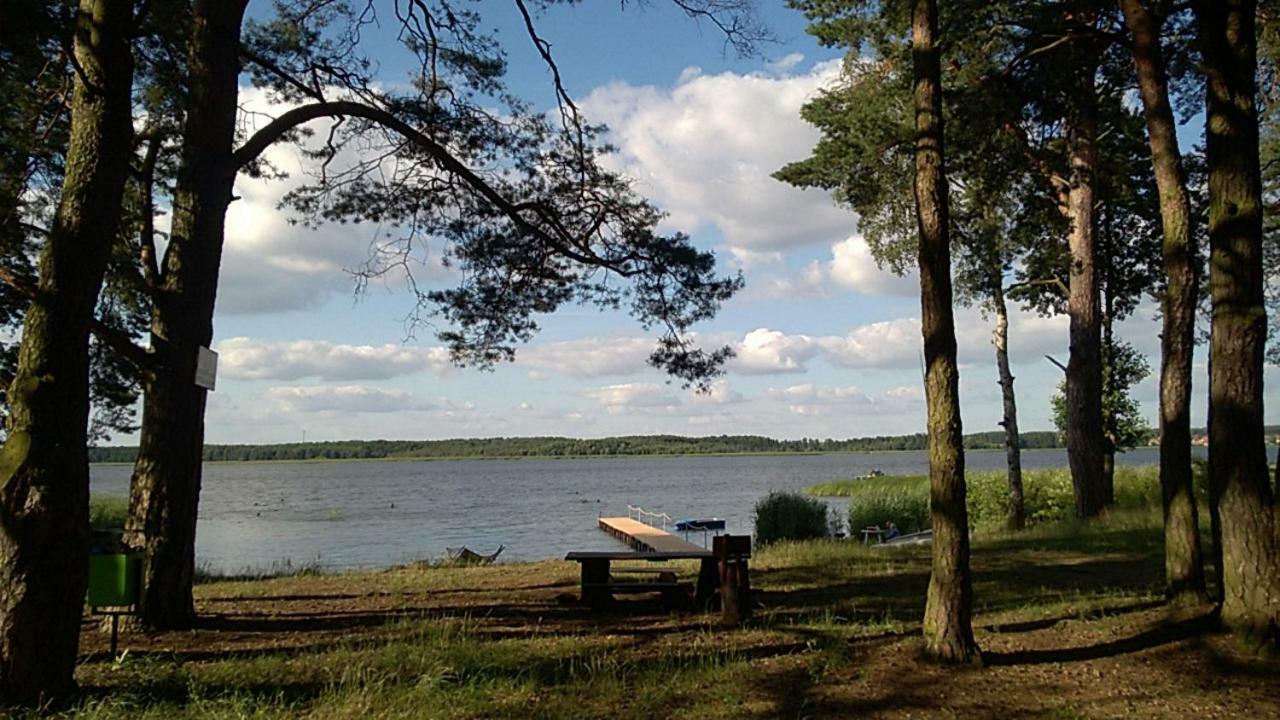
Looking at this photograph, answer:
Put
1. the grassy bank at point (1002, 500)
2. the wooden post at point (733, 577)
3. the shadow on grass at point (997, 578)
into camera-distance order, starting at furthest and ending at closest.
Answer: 1. the grassy bank at point (1002, 500)
2. the shadow on grass at point (997, 578)
3. the wooden post at point (733, 577)

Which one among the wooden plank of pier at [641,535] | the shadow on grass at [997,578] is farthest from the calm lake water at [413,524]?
the shadow on grass at [997,578]

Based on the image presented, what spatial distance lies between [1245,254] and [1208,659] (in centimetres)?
253

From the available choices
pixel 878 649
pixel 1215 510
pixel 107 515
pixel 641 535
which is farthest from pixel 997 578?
pixel 107 515

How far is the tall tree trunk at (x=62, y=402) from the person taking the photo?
14.2 feet

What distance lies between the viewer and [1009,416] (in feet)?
54.9

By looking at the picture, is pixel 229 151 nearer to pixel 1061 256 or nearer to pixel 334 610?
pixel 334 610

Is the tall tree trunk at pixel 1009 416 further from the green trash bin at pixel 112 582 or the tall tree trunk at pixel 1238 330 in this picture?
the green trash bin at pixel 112 582

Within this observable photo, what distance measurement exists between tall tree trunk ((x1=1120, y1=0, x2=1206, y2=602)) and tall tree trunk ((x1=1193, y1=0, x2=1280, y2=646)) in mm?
680

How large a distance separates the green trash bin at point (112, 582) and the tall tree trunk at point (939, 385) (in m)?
4.86

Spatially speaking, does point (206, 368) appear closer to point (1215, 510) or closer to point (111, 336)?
point (111, 336)

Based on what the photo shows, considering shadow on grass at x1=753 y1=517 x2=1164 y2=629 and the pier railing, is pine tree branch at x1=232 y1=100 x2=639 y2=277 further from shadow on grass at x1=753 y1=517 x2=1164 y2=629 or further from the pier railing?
the pier railing

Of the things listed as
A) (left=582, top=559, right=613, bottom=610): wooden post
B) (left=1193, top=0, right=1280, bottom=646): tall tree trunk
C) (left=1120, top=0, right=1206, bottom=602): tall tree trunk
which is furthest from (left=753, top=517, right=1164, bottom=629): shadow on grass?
(left=582, top=559, right=613, bottom=610): wooden post

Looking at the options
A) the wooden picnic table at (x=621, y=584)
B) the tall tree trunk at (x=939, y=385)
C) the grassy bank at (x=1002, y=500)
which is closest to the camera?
the tall tree trunk at (x=939, y=385)

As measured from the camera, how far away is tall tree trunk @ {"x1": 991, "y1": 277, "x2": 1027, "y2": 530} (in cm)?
1612
